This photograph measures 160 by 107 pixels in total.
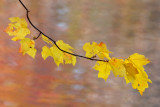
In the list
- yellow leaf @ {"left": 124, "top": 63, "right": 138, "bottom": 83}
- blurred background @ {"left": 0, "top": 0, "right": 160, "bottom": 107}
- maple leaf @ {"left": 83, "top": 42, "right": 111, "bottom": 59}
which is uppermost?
blurred background @ {"left": 0, "top": 0, "right": 160, "bottom": 107}

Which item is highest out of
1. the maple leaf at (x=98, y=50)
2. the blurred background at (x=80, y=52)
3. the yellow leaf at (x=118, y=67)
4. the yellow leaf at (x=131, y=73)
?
the blurred background at (x=80, y=52)

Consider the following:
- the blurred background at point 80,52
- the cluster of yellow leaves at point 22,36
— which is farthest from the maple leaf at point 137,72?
the blurred background at point 80,52

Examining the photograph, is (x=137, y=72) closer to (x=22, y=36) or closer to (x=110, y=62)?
(x=110, y=62)

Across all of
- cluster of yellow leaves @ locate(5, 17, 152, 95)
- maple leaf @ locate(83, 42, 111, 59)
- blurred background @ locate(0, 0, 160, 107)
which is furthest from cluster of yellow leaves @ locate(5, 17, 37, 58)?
blurred background @ locate(0, 0, 160, 107)

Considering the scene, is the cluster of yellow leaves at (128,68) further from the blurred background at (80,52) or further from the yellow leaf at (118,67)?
the blurred background at (80,52)

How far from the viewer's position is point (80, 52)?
4.64 meters

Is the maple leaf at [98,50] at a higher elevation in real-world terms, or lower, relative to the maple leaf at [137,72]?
higher

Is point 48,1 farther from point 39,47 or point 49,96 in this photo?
point 49,96

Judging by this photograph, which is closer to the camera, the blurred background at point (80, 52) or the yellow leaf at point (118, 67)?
the yellow leaf at point (118, 67)

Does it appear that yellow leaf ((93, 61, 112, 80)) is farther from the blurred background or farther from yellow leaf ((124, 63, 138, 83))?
the blurred background

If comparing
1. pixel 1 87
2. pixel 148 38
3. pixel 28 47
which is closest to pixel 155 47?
pixel 148 38

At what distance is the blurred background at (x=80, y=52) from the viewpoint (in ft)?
10.9

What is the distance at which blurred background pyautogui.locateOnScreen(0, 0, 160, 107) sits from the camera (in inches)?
130

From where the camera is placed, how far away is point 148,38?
554 centimetres
